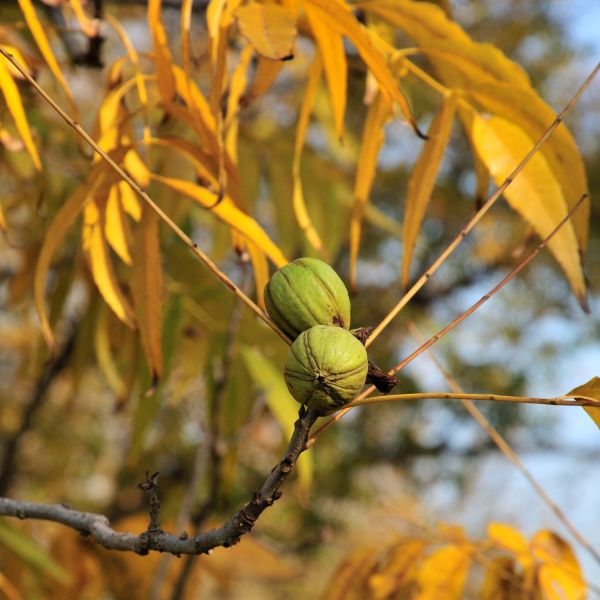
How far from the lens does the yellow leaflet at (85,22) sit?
878mm

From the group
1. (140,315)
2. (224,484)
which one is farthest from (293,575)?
(140,315)

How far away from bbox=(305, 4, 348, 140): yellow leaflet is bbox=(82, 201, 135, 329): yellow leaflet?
0.85 ft

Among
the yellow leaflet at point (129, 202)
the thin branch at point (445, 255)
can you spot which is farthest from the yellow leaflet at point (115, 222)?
the thin branch at point (445, 255)


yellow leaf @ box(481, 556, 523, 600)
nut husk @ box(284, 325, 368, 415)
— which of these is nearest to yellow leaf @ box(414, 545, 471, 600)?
yellow leaf @ box(481, 556, 523, 600)

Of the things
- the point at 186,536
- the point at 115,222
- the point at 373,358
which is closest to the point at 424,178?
the point at 115,222

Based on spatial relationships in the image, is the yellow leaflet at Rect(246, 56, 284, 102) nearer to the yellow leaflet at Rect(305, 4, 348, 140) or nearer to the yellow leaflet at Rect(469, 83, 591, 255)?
the yellow leaflet at Rect(305, 4, 348, 140)

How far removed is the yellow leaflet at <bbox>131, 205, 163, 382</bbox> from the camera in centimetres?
77

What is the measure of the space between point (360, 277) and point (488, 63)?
1.89 m

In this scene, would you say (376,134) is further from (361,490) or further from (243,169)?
(361,490)

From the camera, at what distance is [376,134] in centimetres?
89

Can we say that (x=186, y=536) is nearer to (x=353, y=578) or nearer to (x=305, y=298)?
(x=305, y=298)

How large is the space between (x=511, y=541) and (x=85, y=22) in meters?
0.80

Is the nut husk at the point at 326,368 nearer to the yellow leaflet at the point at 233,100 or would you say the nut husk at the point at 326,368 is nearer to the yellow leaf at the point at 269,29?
the yellow leaf at the point at 269,29

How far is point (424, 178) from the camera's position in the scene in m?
0.82
